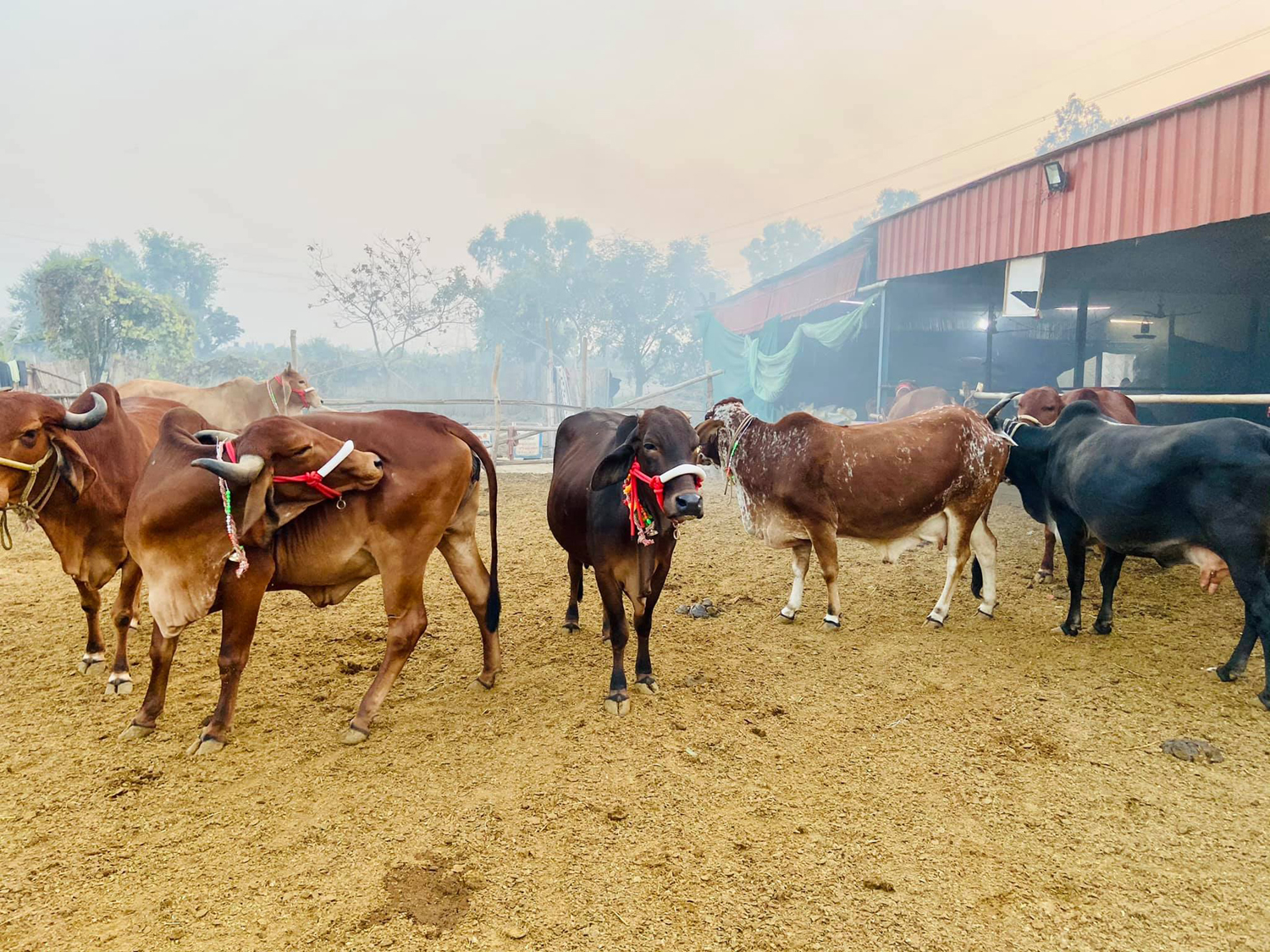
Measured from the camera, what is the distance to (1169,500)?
151 inches

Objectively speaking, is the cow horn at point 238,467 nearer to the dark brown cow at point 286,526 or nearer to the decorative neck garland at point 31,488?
the dark brown cow at point 286,526

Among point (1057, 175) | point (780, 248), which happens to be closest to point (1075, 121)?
point (780, 248)

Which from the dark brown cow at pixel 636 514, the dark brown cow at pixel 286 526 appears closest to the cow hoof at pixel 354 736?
the dark brown cow at pixel 286 526

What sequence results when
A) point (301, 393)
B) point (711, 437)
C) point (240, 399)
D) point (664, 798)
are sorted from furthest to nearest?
point (301, 393) < point (240, 399) < point (711, 437) < point (664, 798)

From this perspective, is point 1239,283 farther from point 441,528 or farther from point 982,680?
point 441,528

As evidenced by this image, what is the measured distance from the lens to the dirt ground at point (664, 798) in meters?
2.09

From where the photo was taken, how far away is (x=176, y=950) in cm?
196

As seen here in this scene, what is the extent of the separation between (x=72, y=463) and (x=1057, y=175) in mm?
11130

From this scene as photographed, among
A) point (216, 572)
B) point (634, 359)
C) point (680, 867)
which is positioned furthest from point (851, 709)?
point (634, 359)

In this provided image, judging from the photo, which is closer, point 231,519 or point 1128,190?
point 231,519

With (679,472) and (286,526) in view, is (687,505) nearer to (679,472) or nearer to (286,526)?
(679,472)

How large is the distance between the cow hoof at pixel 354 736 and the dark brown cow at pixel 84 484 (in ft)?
4.79

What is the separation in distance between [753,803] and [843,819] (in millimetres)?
349

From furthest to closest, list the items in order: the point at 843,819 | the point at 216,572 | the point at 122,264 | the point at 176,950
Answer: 1. the point at 122,264
2. the point at 216,572
3. the point at 843,819
4. the point at 176,950
